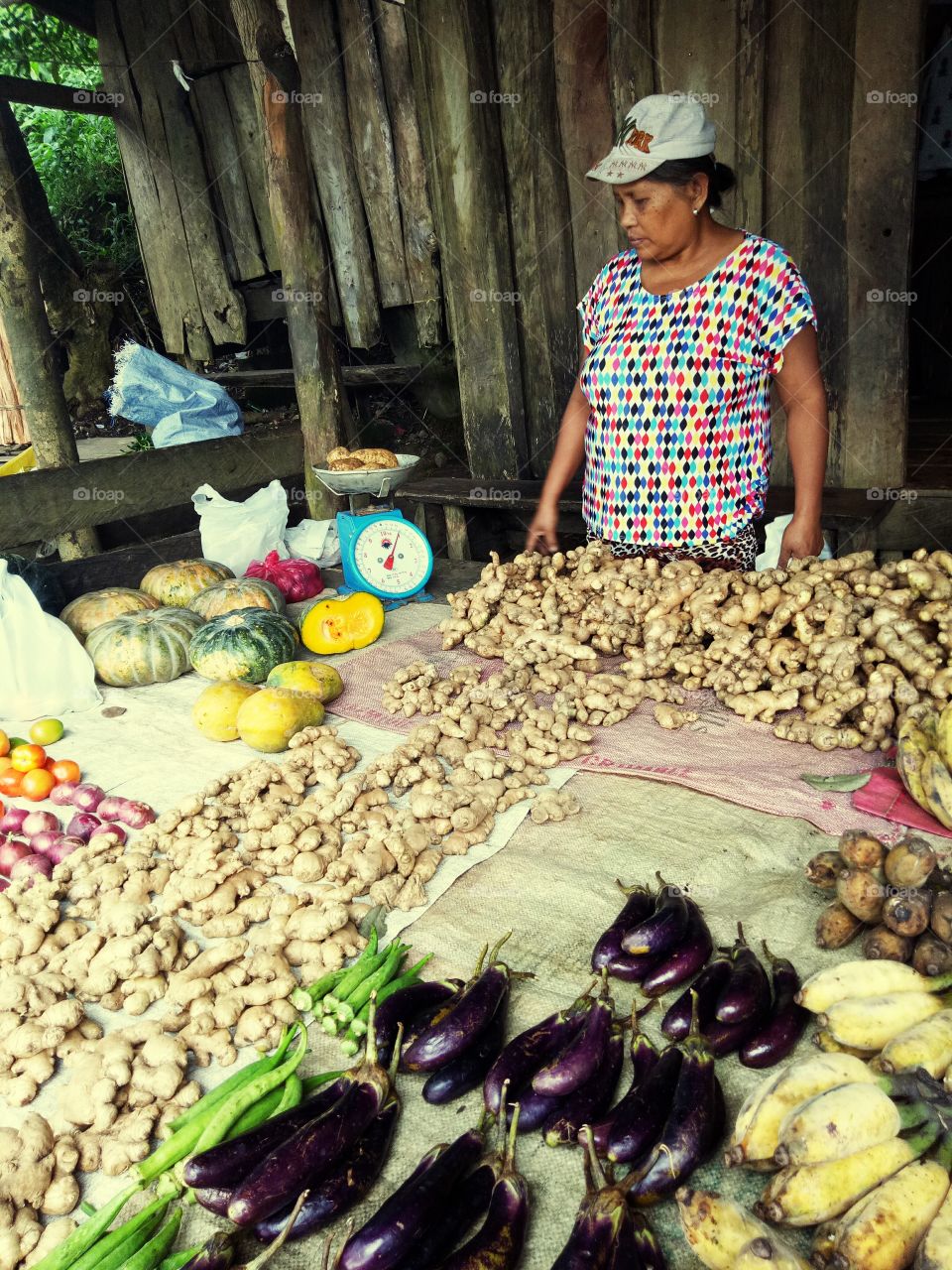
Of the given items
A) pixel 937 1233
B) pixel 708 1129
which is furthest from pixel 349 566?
pixel 937 1233

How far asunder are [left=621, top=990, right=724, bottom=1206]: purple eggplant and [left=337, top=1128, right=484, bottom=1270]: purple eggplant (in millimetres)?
284

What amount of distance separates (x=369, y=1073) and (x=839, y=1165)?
2.64 feet

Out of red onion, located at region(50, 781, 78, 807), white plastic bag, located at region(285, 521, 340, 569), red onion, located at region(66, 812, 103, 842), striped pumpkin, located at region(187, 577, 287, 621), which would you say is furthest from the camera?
white plastic bag, located at region(285, 521, 340, 569)

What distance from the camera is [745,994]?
1718 mm

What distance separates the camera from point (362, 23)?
18.1ft

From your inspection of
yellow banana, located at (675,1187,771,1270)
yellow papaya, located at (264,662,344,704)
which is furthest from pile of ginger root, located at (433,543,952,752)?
yellow banana, located at (675,1187,771,1270)

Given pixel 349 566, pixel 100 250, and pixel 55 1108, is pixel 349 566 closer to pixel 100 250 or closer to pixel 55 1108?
pixel 55 1108

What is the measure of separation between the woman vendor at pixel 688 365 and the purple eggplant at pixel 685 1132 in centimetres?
221

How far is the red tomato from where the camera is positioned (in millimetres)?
3127

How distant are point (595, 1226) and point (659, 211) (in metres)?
2.98

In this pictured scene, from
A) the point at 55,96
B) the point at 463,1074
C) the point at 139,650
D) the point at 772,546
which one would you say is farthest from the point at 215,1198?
the point at 55,96

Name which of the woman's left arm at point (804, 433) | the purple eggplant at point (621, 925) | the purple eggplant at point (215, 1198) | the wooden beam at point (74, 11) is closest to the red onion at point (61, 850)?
the purple eggplant at point (215, 1198)

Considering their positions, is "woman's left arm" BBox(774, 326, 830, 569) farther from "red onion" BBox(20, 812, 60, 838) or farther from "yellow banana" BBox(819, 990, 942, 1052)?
"red onion" BBox(20, 812, 60, 838)

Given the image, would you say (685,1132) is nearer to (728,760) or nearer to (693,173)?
(728,760)
